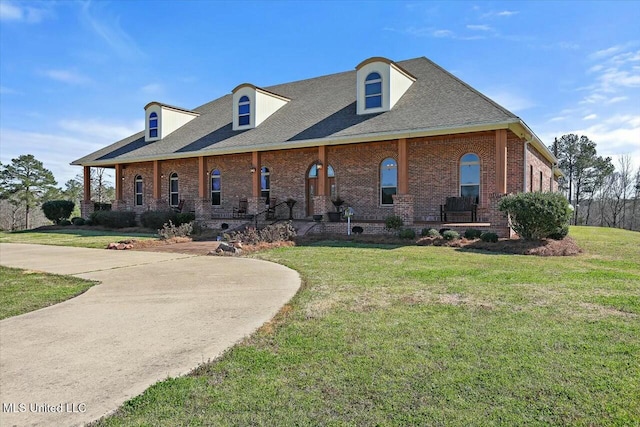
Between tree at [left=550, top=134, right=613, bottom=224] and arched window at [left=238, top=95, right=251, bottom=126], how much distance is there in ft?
122

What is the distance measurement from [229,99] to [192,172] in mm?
5795

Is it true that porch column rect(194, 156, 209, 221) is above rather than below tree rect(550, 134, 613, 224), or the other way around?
below

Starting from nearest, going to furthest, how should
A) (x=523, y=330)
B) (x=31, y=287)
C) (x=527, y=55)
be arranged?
(x=523, y=330) < (x=31, y=287) < (x=527, y=55)

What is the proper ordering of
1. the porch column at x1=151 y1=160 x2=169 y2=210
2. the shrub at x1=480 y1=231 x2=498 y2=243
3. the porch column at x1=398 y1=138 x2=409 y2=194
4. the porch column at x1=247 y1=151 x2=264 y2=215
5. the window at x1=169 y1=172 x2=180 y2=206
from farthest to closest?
the window at x1=169 y1=172 x2=180 y2=206 → the porch column at x1=151 y1=160 x2=169 y2=210 → the porch column at x1=247 y1=151 x2=264 y2=215 → the porch column at x1=398 y1=138 x2=409 y2=194 → the shrub at x1=480 y1=231 x2=498 y2=243

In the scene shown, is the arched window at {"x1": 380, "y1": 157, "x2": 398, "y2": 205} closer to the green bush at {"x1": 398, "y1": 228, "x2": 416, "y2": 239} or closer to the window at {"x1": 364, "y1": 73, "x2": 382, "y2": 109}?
the window at {"x1": 364, "y1": 73, "x2": 382, "y2": 109}

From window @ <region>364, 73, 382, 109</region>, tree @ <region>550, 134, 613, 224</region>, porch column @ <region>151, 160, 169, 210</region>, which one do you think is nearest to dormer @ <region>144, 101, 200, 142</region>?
porch column @ <region>151, 160, 169, 210</region>

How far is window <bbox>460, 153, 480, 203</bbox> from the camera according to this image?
15.8 metres

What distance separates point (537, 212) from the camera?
11.2m

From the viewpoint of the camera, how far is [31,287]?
7102mm

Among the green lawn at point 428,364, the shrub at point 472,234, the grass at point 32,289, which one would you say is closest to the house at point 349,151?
the shrub at point 472,234

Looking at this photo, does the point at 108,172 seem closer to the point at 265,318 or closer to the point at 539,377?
the point at 265,318

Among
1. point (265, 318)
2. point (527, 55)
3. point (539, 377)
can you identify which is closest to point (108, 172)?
point (527, 55)

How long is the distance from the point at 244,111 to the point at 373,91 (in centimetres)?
713

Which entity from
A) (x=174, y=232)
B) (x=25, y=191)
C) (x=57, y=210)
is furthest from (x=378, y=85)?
(x=25, y=191)
